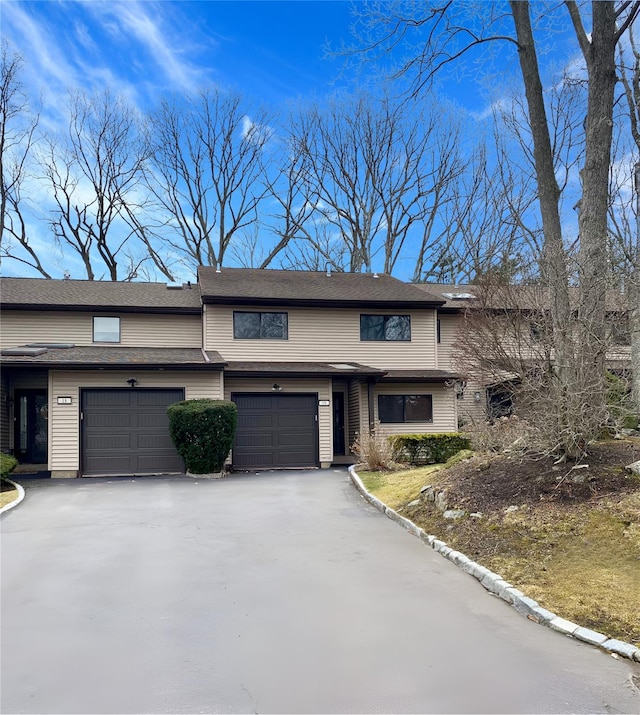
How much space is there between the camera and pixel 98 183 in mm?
33125

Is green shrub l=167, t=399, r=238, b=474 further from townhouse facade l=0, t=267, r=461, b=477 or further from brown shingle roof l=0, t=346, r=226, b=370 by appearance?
brown shingle roof l=0, t=346, r=226, b=370

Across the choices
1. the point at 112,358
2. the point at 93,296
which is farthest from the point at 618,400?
the point at 93,296

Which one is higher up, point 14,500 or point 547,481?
point 547,481

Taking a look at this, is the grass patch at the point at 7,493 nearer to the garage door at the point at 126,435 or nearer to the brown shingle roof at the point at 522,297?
the garage door at the point at 126,435

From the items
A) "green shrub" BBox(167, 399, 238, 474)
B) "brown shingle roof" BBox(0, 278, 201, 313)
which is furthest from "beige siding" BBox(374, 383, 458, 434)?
"brown shingle roof" BBox(0, 278, 201, 313)

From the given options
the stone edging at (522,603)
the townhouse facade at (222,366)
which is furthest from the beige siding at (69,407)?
the stone edging at (522,603)

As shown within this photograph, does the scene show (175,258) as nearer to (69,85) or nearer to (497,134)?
(69,85)

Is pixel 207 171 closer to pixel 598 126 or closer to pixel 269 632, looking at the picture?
pixel 598 126

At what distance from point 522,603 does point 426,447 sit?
9874 millimetres

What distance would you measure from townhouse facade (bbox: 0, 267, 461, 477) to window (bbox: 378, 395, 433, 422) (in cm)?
5

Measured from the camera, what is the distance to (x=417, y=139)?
34.7 metres

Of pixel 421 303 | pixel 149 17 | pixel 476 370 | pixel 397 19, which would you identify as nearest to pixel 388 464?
pixel 476 370

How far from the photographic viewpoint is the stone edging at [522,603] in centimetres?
474

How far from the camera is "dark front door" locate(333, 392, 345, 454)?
20.4 m
